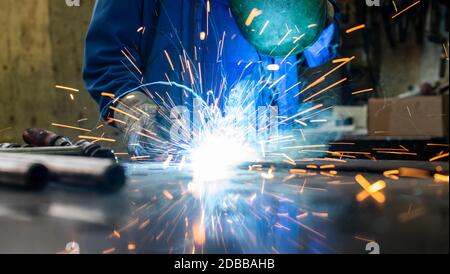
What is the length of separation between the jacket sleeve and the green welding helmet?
0.39 meters

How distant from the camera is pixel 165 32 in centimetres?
135

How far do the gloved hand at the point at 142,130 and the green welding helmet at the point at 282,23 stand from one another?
318mm

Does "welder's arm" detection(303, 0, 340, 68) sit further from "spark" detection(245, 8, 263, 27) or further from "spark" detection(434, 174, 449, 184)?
"spark" detection(434, 174, 449, 184)

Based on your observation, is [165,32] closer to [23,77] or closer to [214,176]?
[214,176]

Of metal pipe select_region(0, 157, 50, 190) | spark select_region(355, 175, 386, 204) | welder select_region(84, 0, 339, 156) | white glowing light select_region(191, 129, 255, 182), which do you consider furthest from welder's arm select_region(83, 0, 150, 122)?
spark select_region(355, 175, 386, 204)

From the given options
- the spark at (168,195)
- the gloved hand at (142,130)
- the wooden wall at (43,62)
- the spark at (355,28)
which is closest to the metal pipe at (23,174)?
the spark at (168,195)

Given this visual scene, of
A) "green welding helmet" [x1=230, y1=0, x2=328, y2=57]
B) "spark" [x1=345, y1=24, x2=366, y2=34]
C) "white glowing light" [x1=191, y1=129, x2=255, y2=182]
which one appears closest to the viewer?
"white glowing light" [x1=191, y1=129, x2=255, y2=182]

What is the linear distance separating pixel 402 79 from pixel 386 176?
1.95 meters

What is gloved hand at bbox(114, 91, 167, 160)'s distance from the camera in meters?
1.10

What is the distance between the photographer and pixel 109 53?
1256 mm

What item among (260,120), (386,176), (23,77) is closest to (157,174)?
(386,176)

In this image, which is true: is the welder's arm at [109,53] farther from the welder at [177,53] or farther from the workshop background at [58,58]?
the workshop background at [58,58]

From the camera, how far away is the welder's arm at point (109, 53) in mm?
1227

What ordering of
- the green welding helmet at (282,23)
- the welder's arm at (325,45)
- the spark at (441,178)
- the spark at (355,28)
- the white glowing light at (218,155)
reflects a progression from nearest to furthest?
the spark at (441,178)
the white glowing light at (218,155)
the green welding helmet at (282,23)
the welder's arm at (325,45)
the spark at (355,28)
